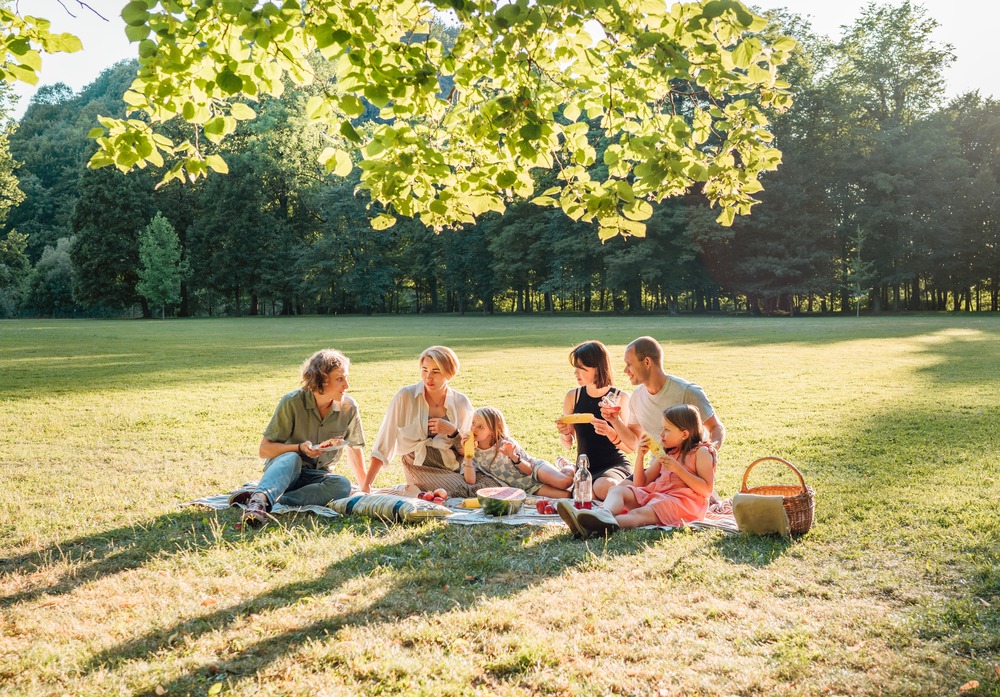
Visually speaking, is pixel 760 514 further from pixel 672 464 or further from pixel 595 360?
pixel 595 360

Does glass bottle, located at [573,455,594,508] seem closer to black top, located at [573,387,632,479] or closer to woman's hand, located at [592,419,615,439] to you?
woman's hand, located at [592,419,615,439]

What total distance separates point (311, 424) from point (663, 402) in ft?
10.4

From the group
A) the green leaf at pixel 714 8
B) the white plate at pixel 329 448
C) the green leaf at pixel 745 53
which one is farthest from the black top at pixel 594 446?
the green leaf at pixel 714 8

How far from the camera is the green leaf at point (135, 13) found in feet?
12.8

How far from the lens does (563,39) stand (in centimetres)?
523

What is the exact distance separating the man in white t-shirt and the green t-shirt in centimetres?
231

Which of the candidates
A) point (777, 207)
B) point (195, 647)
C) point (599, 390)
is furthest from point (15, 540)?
point (777, 207)

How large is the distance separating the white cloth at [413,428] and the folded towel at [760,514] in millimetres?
2740

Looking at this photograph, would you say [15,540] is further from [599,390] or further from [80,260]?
[80,260]

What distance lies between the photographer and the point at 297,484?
7137 millimetres

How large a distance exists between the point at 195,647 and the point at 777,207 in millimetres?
59254

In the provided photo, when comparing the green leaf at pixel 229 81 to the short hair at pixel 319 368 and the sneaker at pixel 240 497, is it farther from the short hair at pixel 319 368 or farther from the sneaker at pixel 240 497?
the sneaker at pixel 240 497

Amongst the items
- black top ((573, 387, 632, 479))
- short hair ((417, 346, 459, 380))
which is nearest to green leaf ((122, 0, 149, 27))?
short hair ((417, 346, 459, 380))

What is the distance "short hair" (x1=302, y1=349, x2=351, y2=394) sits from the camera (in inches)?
277
